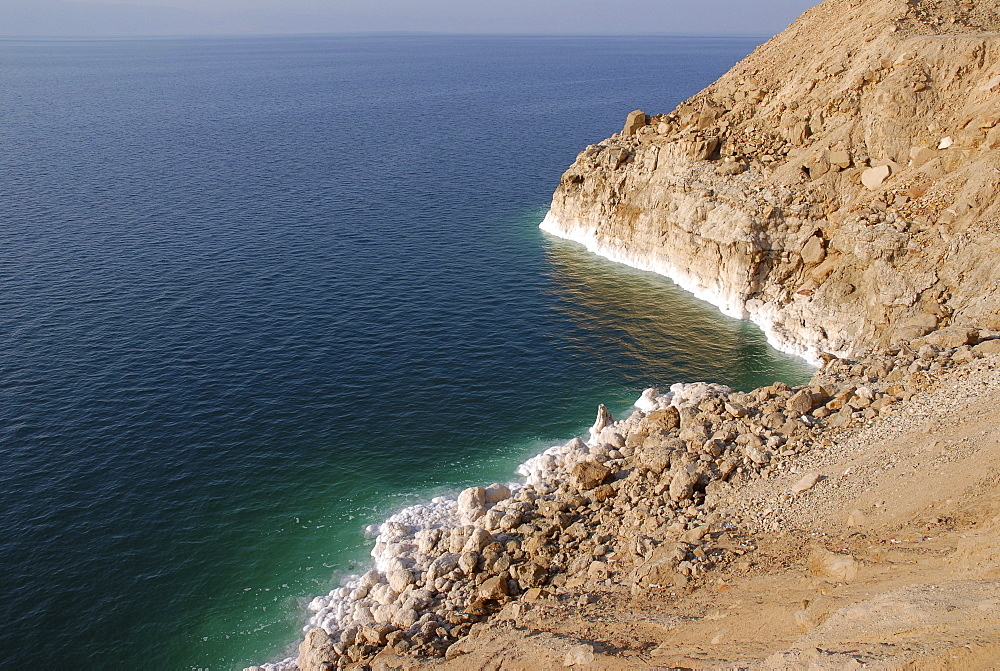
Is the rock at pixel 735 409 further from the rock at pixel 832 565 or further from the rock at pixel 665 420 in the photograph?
the rock at pixel 832 565

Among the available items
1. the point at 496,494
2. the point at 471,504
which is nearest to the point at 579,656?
the point at 471,504

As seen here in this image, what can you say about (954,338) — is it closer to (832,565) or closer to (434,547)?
(832,565)

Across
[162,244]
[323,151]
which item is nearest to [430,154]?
[323,151]

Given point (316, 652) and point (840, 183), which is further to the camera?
point (840, 183)

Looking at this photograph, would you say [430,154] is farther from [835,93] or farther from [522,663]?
[522,663]

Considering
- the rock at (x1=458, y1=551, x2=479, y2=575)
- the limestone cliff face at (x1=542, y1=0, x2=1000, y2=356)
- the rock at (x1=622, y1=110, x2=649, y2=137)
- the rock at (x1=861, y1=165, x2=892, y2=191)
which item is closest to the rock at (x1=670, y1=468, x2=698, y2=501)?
the rock at (x1=458, y1=551, x2=479, y2=575)

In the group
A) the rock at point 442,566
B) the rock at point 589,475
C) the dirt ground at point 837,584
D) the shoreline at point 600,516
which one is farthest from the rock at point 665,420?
the rock at point 442,566
